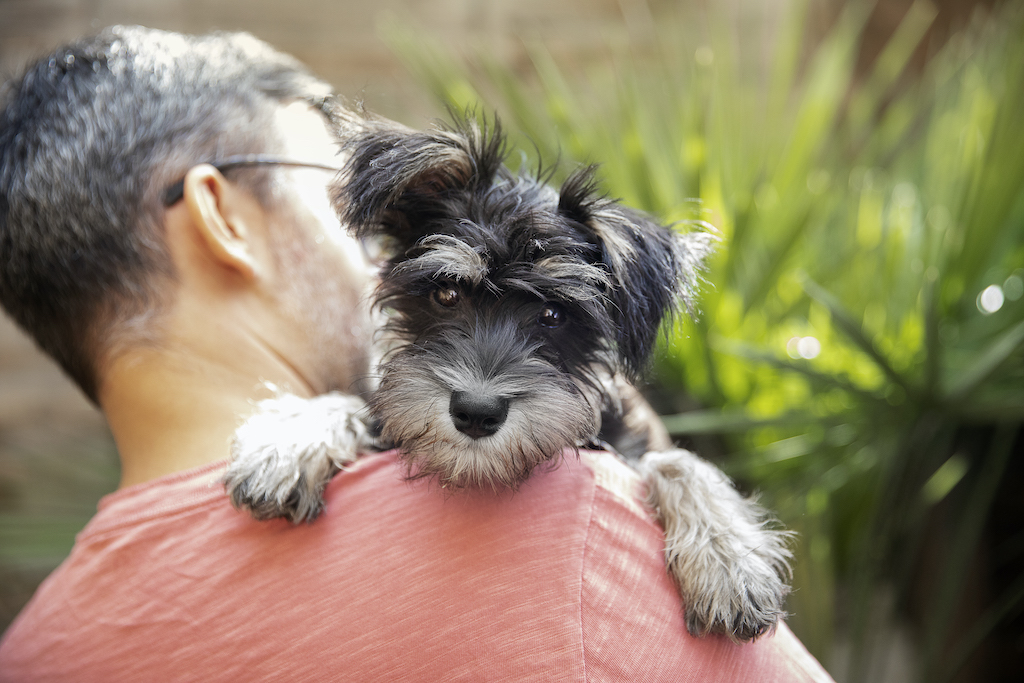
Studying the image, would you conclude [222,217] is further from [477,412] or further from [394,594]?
[394,594]

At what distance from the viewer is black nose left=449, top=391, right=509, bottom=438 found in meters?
1.28

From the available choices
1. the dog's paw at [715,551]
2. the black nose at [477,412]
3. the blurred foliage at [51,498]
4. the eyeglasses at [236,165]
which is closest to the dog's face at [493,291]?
the black nose at [477,412]

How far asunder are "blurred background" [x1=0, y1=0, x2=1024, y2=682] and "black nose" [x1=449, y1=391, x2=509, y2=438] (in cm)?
92

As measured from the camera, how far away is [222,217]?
1768 mm

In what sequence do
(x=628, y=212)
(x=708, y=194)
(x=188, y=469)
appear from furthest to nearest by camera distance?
(x=708, y=194)
(x=188, y=469)
(x=628, y=212)

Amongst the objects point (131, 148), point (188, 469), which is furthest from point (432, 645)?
point (131, 148)

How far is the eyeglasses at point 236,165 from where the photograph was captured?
173cm

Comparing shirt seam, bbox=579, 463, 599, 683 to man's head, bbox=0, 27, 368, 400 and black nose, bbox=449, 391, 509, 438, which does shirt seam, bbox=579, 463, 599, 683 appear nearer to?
black nose, bbox=449, 391, 509, 438

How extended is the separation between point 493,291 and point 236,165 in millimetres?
853

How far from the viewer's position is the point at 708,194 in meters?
2.63

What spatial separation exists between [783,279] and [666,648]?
6.32ft

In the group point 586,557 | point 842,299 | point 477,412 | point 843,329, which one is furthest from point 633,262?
point 842,299

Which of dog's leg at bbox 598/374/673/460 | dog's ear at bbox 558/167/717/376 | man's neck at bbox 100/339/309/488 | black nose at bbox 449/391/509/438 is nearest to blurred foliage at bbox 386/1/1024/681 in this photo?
dog's leg at bbox 598/374/673/460

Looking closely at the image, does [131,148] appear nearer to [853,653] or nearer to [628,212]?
[628,212]
